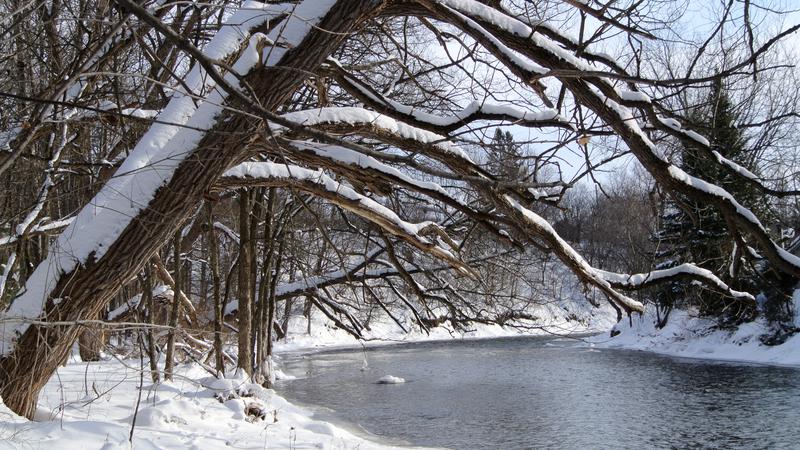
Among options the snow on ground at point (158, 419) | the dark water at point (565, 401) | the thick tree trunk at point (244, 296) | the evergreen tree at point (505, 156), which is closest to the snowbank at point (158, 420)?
the snow on ground at point (158, 419)

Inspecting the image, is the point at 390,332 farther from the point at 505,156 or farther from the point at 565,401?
the point at 505,156

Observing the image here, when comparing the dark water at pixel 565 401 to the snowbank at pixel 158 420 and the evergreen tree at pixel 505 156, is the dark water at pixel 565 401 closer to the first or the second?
the snowbank at pixel 158 420

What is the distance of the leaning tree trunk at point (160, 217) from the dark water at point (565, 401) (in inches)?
276

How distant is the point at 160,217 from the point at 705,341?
22174mm

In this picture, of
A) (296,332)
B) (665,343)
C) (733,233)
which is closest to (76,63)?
(733,233)

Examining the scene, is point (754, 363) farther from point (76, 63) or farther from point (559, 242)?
point (76, 63)

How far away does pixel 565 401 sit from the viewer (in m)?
13.2

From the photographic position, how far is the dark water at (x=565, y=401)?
10.1 m

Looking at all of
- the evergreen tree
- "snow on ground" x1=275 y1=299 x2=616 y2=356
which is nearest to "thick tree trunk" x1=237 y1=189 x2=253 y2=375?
the evergreen tree

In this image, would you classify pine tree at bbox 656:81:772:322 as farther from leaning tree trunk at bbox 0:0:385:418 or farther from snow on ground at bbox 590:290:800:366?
snow on ground at bbox 590:290:800:366

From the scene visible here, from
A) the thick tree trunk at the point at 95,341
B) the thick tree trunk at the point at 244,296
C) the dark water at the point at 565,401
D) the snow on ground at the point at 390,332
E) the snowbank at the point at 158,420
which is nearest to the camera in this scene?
the thick tree trunk at the point at 95,341

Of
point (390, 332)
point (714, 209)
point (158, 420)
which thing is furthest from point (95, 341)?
point (390, 332)

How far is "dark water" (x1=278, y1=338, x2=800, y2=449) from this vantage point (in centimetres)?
1008

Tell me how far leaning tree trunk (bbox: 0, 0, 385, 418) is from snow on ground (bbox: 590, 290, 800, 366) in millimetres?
14883
